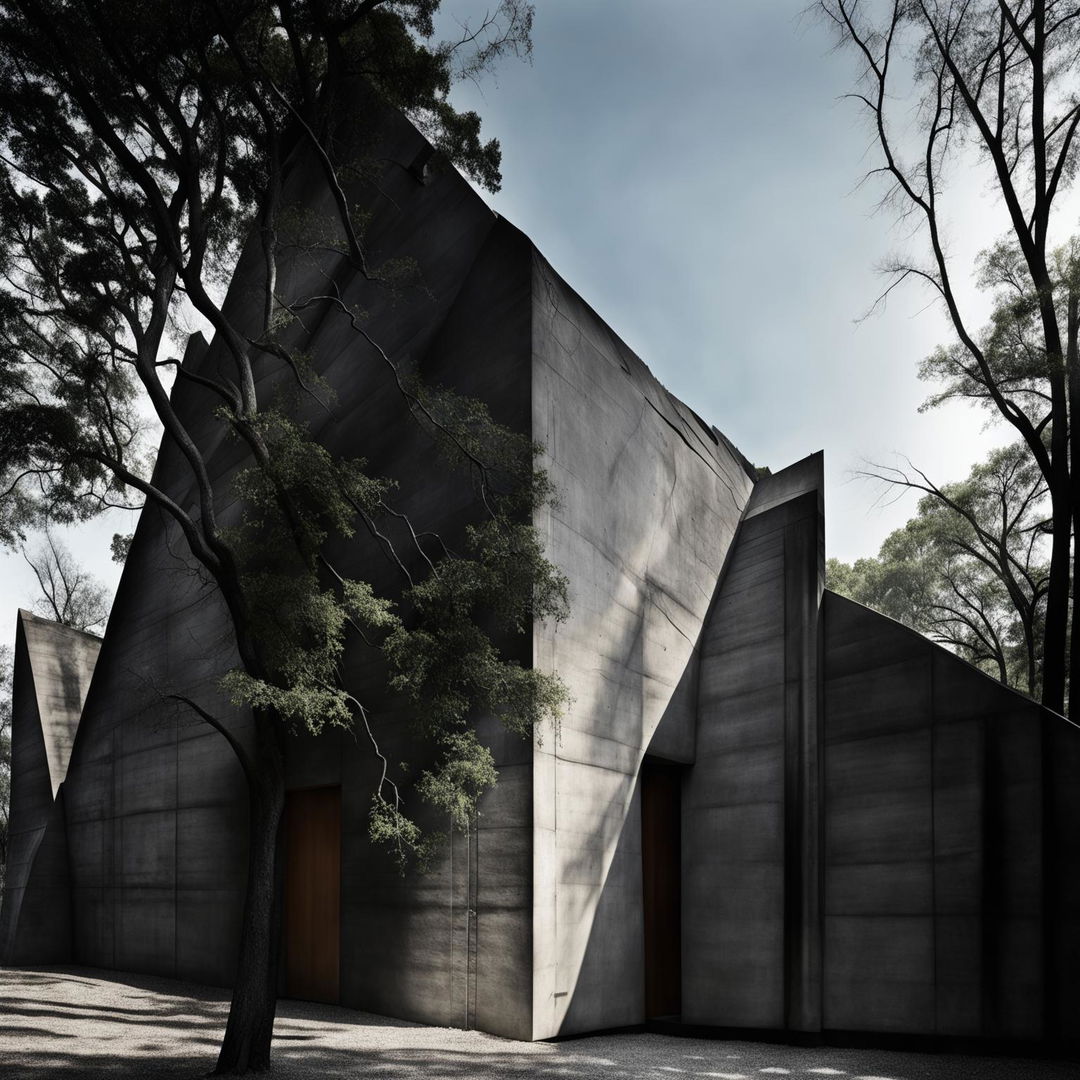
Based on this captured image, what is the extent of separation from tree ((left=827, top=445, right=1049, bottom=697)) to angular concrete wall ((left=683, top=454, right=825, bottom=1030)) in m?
7.42

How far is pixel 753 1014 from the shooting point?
405 inches

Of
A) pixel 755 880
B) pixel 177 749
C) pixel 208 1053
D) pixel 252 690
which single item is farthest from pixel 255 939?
A: pixel 177 749

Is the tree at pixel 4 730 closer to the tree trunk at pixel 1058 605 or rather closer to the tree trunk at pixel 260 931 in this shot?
the tree trunk at pixel 260 931

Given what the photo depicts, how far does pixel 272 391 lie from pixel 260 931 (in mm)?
9281

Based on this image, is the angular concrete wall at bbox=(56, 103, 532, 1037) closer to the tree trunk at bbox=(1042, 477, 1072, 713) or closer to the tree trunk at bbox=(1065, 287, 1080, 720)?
the tree trunk at bbox=(1042, 477, 1072, 713)

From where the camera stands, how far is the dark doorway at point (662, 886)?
11.1 m

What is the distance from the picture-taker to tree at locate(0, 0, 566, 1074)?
27.0 feet

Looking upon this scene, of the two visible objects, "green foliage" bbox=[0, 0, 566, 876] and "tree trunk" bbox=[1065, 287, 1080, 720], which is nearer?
"green foliage" bbox=[0, 0, 566, 876]

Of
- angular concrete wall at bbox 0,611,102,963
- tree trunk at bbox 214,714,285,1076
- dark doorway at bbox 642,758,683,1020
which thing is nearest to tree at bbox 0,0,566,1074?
tree trunk at bbox 214,714,285,1076

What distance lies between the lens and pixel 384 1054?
305 inches

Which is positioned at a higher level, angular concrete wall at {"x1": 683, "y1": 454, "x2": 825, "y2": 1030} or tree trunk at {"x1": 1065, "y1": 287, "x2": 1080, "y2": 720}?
tree trunk at {"x1": 1065, "y1": 287, "x2": 1080, "y2": 720}

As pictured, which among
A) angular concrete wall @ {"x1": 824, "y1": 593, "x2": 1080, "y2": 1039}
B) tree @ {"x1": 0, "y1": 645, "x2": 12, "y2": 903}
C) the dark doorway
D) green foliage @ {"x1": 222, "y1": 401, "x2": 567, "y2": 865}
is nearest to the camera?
green foliage @ {"x1": 222, "y1": 401, "x2": 567, "y2": 865}

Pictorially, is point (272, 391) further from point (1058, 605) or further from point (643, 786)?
point (1058, 605)

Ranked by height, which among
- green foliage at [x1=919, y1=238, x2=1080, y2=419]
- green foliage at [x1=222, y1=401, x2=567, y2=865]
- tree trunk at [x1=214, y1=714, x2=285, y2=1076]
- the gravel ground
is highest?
green foliage at [x1=919, y1=238, x2=1080, y2=419]
